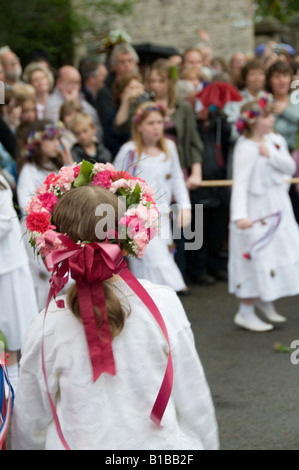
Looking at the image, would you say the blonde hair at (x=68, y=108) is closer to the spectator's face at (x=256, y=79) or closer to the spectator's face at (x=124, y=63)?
Answer: the spectator's face at (x=124, y=63)

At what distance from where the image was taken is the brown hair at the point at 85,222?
2.54 metres

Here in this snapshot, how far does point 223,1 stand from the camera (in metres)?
18.4

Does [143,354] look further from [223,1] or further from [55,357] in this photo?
[223,1]

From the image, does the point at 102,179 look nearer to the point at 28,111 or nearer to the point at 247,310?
the point at 247,310

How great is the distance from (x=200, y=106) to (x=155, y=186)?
2126 millimetres

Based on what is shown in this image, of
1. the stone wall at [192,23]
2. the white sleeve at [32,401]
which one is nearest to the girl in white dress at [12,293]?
the white sleeve at [32,401]

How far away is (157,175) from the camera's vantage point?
21.7 ft

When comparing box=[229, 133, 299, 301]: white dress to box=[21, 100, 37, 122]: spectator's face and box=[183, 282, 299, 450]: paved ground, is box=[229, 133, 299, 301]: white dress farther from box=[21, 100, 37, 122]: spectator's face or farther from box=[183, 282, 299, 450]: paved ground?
box=[21, 100, 37, 122]: spectator's face

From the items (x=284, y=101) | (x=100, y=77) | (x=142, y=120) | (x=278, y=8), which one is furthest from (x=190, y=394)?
(x=278, y=8)

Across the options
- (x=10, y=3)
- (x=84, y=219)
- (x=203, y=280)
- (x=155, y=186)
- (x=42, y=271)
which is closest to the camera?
(x=84, y=219)

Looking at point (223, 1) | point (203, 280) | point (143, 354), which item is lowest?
point (203, 280)

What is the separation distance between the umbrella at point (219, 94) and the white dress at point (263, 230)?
1.93 m
